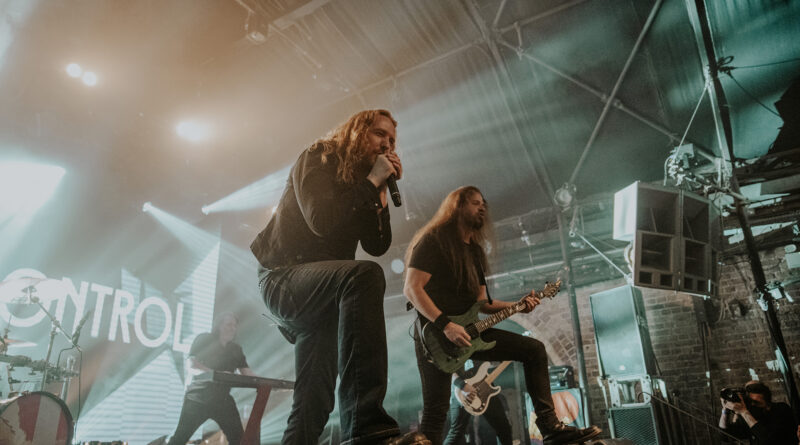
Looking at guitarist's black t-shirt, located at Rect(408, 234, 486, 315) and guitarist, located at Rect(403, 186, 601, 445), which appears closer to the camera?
guitarist, located at Rect(403, 186, 601, 445)

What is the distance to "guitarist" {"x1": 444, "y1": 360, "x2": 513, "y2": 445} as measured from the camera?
12.7 feet

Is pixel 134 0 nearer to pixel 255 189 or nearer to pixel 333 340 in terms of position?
pixel 255 189

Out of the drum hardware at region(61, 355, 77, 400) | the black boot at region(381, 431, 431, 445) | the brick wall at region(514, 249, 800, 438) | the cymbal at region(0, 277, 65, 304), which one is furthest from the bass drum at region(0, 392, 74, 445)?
the brick wall at region(514, 249, 800, 438)

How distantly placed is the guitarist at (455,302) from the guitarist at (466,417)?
1087 mm

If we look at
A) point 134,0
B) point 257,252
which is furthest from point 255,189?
point 257,252

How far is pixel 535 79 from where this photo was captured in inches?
261

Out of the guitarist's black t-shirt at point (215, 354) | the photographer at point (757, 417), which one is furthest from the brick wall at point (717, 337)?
the guitarist's black t-shirt at point (215, 354)

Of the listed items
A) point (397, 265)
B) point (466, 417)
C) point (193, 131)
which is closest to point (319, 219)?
point (466, 417)

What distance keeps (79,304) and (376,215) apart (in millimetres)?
7158

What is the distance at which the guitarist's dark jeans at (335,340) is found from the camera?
1396 millimetres

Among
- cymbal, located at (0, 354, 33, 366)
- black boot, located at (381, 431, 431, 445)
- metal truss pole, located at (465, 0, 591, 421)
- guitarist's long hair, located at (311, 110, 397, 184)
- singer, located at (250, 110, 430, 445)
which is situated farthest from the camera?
metal truss pole, located at (465, 0, 591, 421)

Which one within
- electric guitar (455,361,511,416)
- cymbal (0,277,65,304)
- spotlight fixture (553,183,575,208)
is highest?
spotlight fixture (553,183,575,208)

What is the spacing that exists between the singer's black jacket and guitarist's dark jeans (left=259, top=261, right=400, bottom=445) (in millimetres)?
91

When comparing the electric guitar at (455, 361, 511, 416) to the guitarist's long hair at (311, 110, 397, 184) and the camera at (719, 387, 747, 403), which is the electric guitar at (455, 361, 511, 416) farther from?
the guitarist's long hair at (311, 110, 397, 184)
